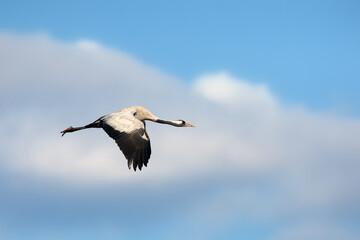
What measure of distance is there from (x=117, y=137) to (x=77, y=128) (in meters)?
5.81

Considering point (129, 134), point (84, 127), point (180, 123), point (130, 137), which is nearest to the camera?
point (130, 137)

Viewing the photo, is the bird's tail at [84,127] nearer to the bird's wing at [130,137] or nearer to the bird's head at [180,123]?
the bird's wing at [130,137]

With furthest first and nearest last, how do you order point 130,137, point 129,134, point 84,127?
point 84,127 → point 129,134 → point 130,137

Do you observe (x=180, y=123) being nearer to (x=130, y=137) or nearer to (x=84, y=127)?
(x=84, y=127)

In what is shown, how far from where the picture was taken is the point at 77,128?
115 ft

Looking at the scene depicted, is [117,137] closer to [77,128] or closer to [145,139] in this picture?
[145,139]

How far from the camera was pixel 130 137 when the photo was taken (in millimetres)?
29984

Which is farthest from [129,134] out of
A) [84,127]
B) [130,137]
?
[84,127]

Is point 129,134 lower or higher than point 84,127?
lower

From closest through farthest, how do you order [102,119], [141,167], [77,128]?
[141,167] < [102,119] < [77,128]

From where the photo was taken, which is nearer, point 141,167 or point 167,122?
point 141,167

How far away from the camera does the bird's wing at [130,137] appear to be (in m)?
29.3

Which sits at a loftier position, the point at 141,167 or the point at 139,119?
the point at 139,119

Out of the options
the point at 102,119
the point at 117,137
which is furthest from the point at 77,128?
the point at 117,137
